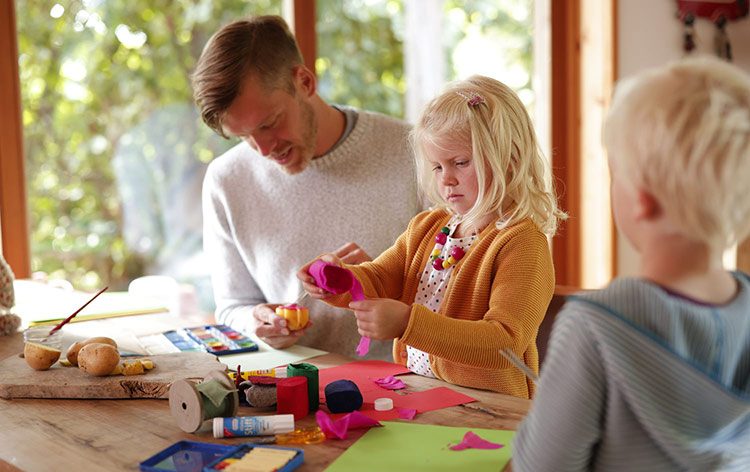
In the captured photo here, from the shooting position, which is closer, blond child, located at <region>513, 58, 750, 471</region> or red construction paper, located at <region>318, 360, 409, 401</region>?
blond child, located at <region>513, 58, 750, 471</region>

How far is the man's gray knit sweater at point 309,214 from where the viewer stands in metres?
2.16

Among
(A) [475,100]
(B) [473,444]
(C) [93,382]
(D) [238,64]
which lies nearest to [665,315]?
(B) [473,444]

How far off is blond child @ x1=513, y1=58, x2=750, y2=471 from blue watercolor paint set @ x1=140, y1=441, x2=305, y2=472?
1.15 ft

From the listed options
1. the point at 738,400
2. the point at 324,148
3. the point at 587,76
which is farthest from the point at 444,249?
the point at 587,76

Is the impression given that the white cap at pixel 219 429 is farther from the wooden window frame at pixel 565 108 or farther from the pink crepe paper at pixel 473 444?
the wooden window frame at pixel 565 108

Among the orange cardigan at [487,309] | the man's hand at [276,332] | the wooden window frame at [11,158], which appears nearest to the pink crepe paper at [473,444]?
the orange cardigan at [487,309]

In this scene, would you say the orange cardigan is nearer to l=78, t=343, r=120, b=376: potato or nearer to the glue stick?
the glue stick

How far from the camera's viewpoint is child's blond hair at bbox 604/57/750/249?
833 mm

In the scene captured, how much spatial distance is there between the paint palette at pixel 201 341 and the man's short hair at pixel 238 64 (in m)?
0.50

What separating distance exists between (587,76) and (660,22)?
38 centimetres

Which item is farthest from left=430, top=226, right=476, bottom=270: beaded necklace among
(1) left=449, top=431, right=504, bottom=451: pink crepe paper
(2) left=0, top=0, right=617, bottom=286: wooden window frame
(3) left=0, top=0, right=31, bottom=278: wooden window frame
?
(3) left=0, top=0, right=31, bottom=278: wooden window frame

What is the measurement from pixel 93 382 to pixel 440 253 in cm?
73

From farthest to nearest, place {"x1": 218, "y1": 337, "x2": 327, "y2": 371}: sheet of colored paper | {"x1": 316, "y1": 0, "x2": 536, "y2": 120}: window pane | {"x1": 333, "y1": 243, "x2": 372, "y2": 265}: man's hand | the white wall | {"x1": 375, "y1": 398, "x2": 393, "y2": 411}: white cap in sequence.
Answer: the white wall → {"x1": 316, "y1": 0, "x2": 536, "y2": 120}: window pane → {"x1": 333, "y1": 243, "x2": 372, "y2": 265}: man's hand → {"x1": 218, "y1": 337, "x2": 327, "y2": 371}: sheet of colored paper → {"x1": 375, "y1": 398, "x2": 393, "y2": 411}: white cap

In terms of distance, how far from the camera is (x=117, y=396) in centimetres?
143
